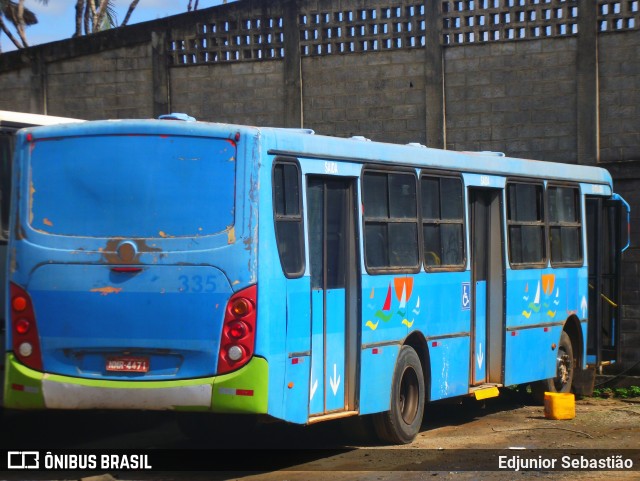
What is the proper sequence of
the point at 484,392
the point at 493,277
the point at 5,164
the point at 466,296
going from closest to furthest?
the point at 5,164 → the point at 466,296 → the point at 484,392 → the point at 493,277

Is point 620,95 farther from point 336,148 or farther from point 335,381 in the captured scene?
point 335,381

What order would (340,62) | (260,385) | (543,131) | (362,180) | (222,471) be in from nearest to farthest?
(260,385) < (222,471) < (362,180) < (543,131) < (340,62)

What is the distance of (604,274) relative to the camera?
16.6 metres

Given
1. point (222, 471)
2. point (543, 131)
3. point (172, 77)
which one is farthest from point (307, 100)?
point (222, 471)

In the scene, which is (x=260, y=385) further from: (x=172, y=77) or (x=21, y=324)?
(x=172, y=77)

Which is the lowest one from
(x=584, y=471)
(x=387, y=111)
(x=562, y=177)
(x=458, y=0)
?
(x=584, y=471)

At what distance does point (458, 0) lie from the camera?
1789 cm

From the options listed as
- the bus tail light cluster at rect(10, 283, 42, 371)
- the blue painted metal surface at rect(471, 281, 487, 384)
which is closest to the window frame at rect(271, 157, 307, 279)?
the bus tail light cluster at rect(10, 283, 42, 371)

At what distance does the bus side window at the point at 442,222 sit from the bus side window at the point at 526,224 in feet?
4.22

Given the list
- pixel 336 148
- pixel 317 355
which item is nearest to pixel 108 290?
pixel 317 355

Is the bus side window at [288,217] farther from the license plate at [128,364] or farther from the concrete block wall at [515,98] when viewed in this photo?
the concrete block wall at [515,98]

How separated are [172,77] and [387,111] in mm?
3561

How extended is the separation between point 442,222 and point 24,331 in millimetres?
4525

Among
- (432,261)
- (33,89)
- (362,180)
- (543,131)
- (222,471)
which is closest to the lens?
(222,471)
